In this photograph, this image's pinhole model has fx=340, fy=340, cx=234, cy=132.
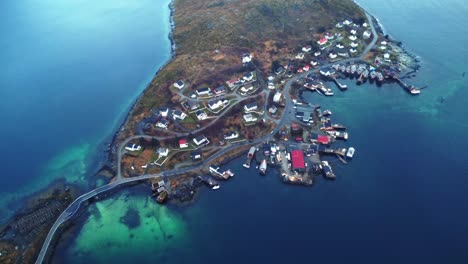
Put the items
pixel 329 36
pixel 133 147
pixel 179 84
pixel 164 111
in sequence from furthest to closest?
pixel 329 36
pixel 179 84
pixel 164 111
pixel 133 147

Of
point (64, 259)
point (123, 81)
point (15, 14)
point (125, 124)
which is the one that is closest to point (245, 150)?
point (125, 124)

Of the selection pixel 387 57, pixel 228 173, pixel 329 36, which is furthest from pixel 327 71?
pixel 228 173

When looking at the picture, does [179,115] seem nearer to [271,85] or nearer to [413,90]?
[271,85]

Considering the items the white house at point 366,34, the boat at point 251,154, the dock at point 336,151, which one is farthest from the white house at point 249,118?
the white house at point 366,34

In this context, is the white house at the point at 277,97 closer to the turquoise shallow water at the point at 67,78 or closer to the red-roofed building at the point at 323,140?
Answer: the red-roofed building at the point at 323,140

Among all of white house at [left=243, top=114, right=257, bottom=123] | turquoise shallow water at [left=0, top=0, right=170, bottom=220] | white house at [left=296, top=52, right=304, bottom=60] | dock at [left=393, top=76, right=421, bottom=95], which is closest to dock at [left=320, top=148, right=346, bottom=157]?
white house at [left=243, top=114, right=257, bottom=123]

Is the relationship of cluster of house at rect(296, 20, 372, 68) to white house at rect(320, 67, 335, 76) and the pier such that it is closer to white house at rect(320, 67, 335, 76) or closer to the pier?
white house at rect(320, 67, 335, 76)
